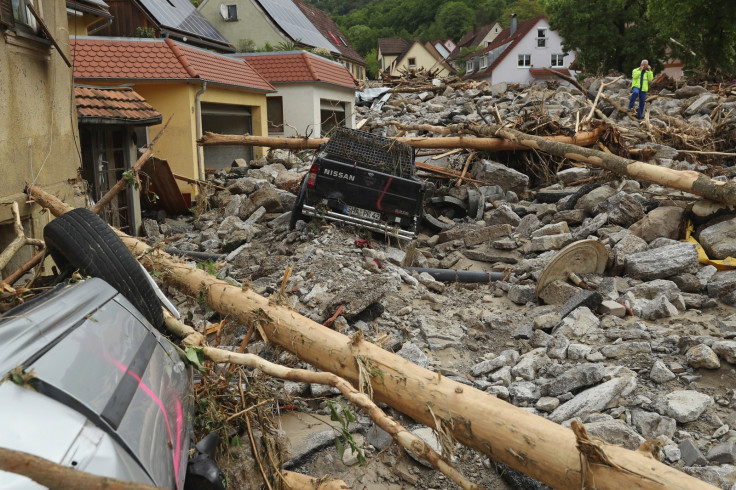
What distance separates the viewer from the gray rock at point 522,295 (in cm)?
881

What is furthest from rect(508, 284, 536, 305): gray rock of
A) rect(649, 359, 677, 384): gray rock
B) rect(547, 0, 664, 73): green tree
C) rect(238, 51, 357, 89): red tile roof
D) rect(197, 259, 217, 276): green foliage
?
rect(547, 0, 664, 73): green tree

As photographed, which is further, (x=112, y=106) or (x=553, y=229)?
(x=112, y=106)

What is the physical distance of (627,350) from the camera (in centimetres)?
639

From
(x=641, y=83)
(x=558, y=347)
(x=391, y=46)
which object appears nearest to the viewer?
(x=558, y=347)

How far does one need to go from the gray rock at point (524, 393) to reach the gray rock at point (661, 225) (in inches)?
217

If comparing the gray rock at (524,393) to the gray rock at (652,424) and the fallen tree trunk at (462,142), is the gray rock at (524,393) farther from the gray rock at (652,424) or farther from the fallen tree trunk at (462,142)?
the fallen tree trunk at (462,142)

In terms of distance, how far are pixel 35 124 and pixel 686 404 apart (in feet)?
24.2

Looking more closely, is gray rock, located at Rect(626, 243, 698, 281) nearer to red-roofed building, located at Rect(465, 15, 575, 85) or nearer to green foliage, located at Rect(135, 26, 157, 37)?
green foliage, located at Rect(135, 26, 157, 37)

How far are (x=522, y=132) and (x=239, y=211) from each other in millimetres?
6608

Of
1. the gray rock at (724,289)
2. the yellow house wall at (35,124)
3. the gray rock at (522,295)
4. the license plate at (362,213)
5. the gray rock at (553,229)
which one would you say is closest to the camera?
the yellow house wall at (35,124)

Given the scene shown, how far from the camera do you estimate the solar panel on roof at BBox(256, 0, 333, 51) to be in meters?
35.4

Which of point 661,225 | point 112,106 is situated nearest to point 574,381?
point 661,225

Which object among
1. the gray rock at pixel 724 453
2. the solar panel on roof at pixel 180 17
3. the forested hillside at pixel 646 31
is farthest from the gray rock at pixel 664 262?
the solar panel on roof at pixel 180 17

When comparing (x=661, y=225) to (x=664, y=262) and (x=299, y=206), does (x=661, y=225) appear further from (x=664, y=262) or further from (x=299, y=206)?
(x=299, y=206)
